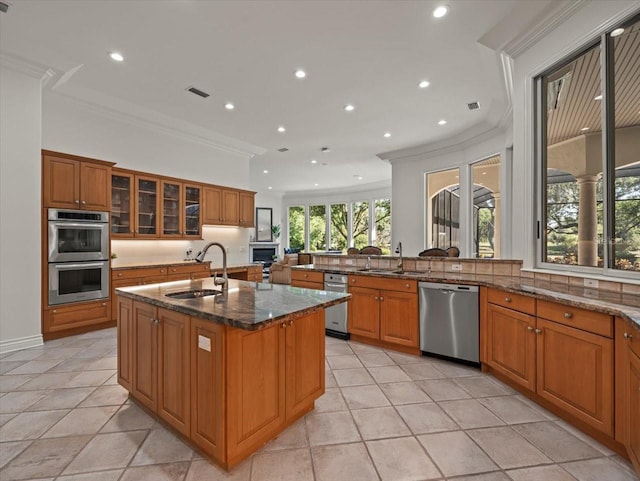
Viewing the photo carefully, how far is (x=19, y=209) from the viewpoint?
3459 mm

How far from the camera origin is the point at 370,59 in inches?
134

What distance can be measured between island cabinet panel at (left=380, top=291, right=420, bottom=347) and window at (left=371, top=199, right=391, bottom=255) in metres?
7.58

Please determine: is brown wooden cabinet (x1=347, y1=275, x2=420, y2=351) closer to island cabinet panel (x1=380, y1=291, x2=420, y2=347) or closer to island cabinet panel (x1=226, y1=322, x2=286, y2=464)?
island cabinet panel (x1=380, y1=291, x2=420, y2=347)

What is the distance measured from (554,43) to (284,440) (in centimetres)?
392

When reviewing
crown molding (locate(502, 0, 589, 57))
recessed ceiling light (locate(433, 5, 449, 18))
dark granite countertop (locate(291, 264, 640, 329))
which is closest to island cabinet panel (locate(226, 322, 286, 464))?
dark granite countertop (locate(291, 264, 640, 329))

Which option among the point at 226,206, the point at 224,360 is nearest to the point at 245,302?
the point at 224,360

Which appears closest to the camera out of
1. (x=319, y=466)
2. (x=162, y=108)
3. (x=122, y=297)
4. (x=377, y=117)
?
(x=319, y=466)

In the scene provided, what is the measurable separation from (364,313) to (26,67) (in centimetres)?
477

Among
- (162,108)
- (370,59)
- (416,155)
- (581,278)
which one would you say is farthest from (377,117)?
(581,278)

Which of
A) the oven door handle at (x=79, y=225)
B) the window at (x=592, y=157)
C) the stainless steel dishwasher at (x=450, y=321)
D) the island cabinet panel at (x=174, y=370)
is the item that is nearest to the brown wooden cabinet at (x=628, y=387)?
the window at (x=592, y=157)

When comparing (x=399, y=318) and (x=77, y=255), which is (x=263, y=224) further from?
(x=399, y=318)

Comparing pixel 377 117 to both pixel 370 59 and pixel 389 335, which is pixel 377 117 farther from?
pixel 389 335

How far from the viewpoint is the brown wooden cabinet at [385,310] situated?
333 cm

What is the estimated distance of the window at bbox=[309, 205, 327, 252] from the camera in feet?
40.6
